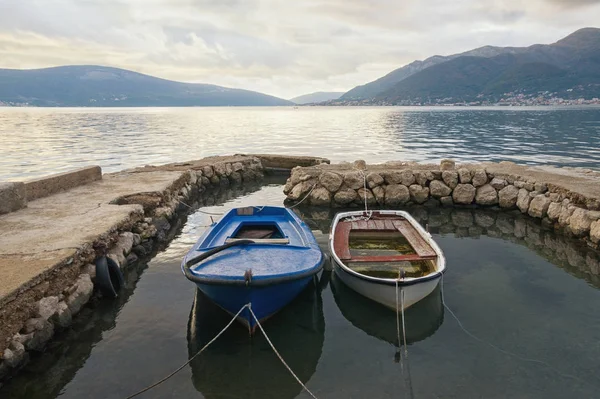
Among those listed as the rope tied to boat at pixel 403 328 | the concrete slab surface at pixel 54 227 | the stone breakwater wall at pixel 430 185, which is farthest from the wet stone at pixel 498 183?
the concrete slab surface at pixel 54 227

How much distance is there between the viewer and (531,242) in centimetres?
1210

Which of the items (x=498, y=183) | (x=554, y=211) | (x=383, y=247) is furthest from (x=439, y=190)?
(x=383, y=247)

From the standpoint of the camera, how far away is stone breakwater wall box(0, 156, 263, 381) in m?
5.98

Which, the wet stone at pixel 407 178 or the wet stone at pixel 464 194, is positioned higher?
the wet stone at pixel 407 178

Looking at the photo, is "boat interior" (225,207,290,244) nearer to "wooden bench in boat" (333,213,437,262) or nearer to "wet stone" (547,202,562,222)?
"wooden bench in boat" (333,213,437,262)

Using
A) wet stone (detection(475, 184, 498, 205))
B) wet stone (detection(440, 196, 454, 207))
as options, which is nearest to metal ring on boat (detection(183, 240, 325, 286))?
wet stone (detection(440, 196, 454, 207))

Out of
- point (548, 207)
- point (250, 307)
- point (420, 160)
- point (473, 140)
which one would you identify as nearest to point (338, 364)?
point (250, 307)

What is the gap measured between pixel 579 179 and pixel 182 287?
46.0 feet

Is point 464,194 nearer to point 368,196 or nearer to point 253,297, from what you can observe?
point 368,196

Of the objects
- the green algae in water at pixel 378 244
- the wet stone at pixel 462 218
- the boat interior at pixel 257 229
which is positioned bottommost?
the wet stone at pixel 462 218

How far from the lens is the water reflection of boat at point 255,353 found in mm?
5891

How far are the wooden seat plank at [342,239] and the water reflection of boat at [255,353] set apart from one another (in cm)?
130

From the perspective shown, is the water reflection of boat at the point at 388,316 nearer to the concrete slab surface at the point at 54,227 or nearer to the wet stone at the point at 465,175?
the concrete slab surface at the point at 54,227

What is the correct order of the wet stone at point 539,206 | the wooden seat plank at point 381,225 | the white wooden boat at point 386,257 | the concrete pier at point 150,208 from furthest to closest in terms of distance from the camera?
the wet stone at point 539,206, the wooden seat plank at point 381,225, the white wooden boat at point 386,257, the concrete pier at point 150,208
